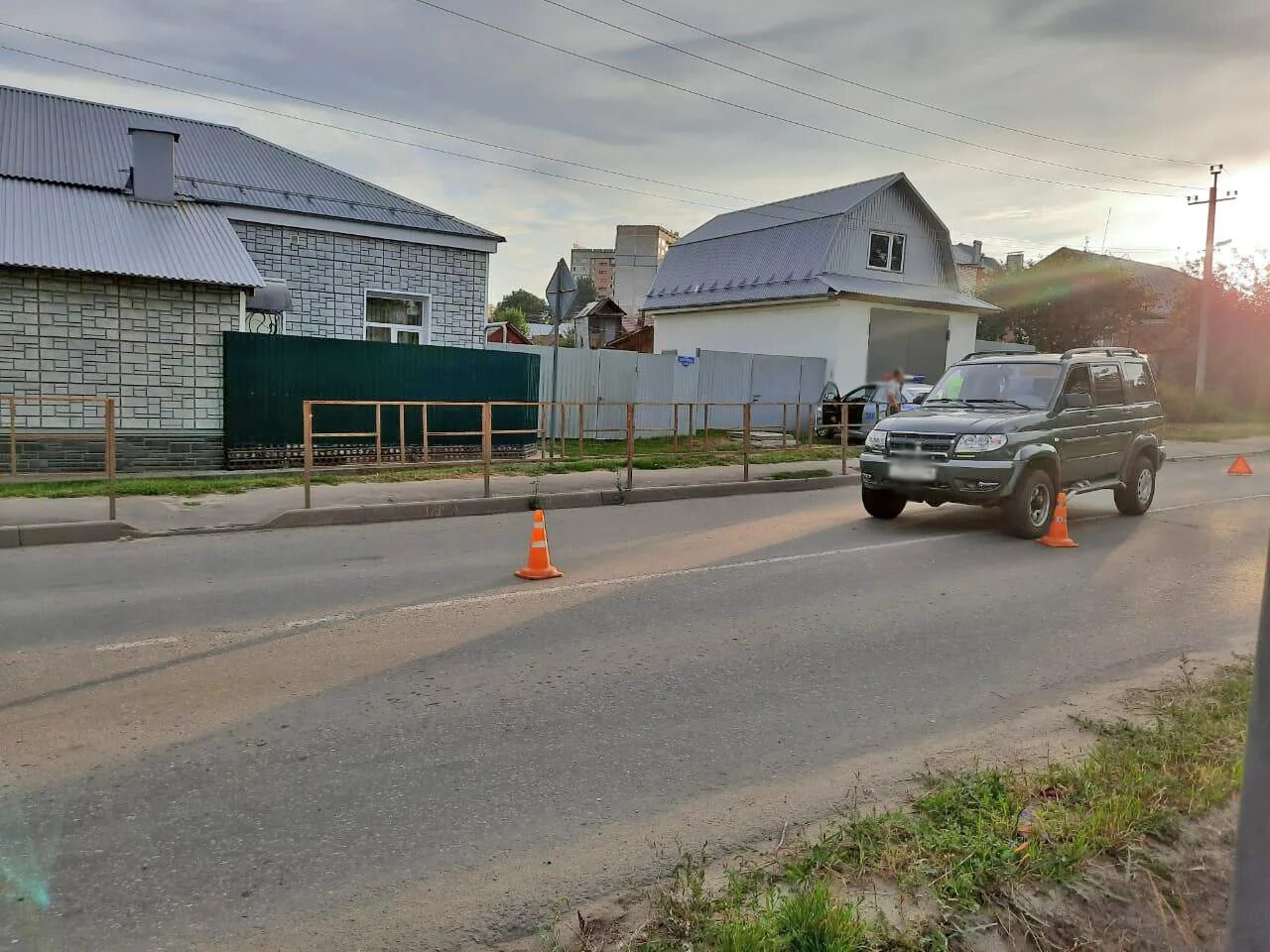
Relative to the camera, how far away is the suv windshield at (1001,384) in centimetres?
1046

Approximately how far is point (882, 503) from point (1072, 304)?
36.4 m

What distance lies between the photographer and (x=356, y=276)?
719 inches

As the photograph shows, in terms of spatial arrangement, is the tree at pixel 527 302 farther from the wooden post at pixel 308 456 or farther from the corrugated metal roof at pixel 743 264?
the wooden post at pixel 308 456

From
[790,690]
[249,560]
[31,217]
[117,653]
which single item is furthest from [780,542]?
[31,217]

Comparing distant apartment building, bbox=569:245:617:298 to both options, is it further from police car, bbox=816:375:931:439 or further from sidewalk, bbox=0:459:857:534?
sidewalk, bbox=0:459:857:534

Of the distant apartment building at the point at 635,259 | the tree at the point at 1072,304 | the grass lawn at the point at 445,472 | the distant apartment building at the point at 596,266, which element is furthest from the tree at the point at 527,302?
the grass lawn at the point at 445,472

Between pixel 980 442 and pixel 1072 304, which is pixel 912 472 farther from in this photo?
pixel 1072 304

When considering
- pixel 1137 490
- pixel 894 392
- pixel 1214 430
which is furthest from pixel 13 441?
pixel 1214 430

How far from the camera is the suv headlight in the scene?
31.0 ft

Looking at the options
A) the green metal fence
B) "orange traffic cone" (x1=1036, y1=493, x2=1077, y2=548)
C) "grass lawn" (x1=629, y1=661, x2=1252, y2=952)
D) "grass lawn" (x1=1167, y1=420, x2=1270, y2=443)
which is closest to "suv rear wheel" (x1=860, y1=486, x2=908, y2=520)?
"orange traffic cone" (x1=1036, y1=493, x2=1077, y2=548)

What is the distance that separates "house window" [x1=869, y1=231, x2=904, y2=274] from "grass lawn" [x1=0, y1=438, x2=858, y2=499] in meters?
11.4

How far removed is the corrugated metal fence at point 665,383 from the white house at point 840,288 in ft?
6.11

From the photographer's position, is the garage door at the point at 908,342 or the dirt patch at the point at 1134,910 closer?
the dirt patch at the point at 1134,910

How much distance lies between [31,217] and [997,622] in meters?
15.1
